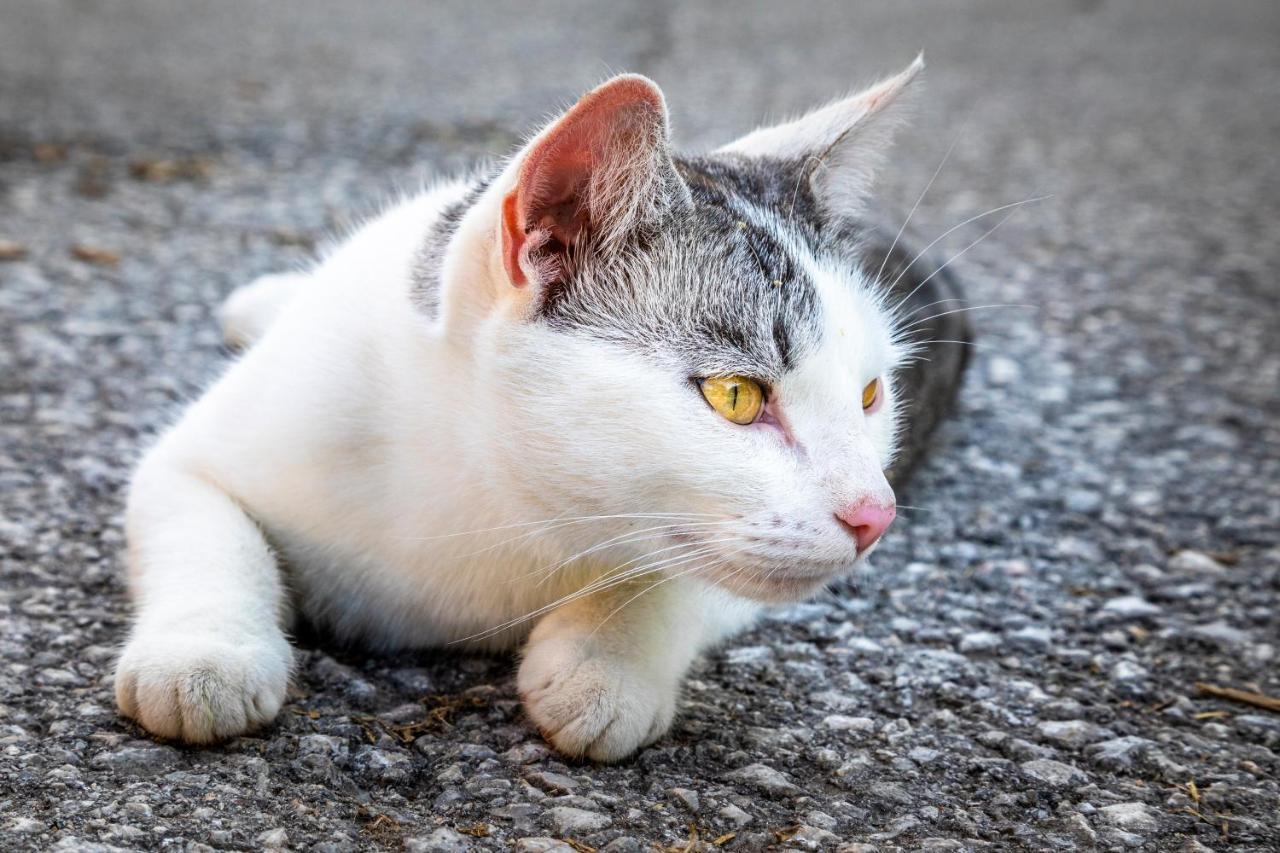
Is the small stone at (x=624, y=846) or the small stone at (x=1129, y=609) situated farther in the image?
the small stone at (x=1129, y=609)

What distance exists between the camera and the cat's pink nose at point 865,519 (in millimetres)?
2057

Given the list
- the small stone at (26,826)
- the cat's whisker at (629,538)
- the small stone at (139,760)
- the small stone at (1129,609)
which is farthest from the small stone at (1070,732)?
the small stone at (26,826)

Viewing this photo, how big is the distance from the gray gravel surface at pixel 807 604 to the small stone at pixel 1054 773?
0.01 metres

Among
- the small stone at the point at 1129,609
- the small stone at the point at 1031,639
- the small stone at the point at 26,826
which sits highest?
the small stone at the point at 1129,609

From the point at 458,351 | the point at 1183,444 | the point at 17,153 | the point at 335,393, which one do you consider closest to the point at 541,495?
the point at 458,351

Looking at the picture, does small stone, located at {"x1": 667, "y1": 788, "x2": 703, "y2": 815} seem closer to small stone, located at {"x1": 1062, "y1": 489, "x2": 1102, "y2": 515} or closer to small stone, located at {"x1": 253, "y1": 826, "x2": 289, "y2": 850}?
small stone, located at {"x1": 253, "y1": 826, "x2": 289, "y2": 850}

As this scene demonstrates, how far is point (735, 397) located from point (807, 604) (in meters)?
1.18

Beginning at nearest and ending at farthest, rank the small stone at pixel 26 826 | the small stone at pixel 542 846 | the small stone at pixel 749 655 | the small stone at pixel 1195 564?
the small stone at pixel 26 826, the small stone at pixel 542 846, the small stone at pixel 749 655, the small stone at pixel 1195 564

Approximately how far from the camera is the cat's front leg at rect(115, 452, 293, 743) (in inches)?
85.0

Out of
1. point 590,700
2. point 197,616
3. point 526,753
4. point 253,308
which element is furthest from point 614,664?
point 253,308

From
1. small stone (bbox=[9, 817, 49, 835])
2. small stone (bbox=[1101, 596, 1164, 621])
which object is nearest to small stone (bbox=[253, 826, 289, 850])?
small stone (bbox=[9, 817, 49, 835])

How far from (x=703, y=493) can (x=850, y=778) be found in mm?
→ 730

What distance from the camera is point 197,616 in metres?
2.32

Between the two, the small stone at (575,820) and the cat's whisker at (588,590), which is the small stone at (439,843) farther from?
the cat's whisker at (588,590)
